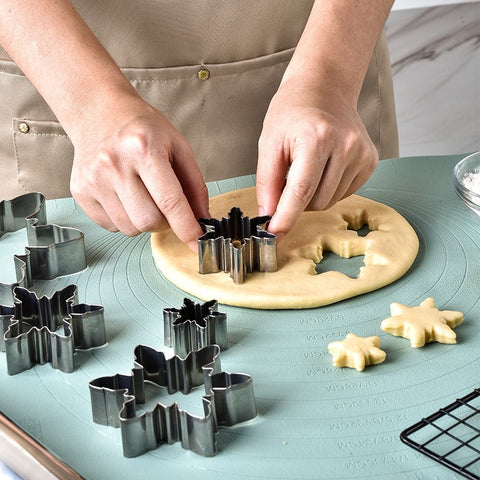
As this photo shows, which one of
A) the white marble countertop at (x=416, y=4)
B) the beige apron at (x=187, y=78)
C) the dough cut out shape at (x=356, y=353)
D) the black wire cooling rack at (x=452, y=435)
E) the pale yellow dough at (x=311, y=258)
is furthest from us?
the white marble countertop at (x=416, y=4)

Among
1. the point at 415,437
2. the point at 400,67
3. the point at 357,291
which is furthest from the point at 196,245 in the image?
the point at 400,67

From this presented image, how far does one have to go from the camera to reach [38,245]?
115cm

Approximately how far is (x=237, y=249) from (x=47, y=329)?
271mm

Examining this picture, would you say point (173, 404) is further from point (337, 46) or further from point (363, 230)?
point (337, 46)

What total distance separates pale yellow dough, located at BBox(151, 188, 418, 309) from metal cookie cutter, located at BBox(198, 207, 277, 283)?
12 mm

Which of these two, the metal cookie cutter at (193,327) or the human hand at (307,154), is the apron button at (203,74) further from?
the metal cookie cutter at (193,327)

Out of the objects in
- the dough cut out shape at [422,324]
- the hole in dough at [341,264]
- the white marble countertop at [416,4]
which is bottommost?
the dough cut out shape at [422,324]

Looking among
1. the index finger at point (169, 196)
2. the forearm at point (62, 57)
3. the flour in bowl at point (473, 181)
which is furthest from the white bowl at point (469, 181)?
the forearm at point (62, 57)

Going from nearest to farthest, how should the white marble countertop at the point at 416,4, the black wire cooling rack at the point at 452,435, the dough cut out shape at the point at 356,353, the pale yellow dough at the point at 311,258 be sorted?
1. the black wire cooling rack at the point at 452,435
2. the dough cut out shape at the point at 356,353
3. the pale yellow dough at the point at 311,258
4. the white marble countertop at the point at 416,4

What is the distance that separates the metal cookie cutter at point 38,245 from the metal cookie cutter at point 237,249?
0.19m

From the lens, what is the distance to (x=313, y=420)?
761mm

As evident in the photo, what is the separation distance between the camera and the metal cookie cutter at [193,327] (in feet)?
2.87

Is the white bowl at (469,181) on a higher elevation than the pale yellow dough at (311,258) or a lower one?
higher

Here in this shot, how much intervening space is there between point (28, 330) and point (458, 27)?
7.24 feet
